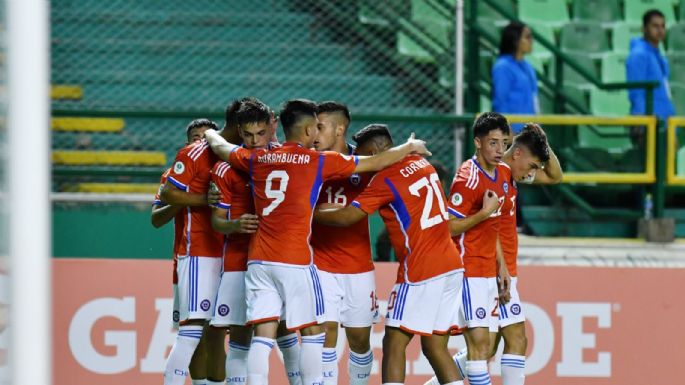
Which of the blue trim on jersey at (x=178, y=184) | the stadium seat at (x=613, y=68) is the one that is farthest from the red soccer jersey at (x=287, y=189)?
the stadium seat at (x=613, y=68)

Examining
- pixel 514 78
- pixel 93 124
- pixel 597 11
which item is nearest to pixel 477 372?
pixel 514 78

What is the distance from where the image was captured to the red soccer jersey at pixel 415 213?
239 inches

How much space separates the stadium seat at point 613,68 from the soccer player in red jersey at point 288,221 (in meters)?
5.65

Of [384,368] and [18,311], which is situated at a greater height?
[18,311]

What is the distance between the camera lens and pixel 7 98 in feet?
9.46

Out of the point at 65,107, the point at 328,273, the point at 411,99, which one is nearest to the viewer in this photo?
the point at 328,273

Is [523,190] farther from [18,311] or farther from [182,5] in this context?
[18,311]

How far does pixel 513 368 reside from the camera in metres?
6.71

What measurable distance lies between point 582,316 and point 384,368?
2.44 metres

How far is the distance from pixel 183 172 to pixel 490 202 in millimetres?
1606

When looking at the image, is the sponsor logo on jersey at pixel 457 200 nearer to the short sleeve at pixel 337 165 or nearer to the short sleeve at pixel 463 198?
the short sleeve at pixel 463 198

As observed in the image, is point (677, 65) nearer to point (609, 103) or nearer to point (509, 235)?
point (609, 103)

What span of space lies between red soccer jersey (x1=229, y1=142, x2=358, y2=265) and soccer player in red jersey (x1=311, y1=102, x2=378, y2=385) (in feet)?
1.57

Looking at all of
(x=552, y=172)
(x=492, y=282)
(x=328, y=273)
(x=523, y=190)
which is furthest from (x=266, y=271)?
(x=523, y=190)
